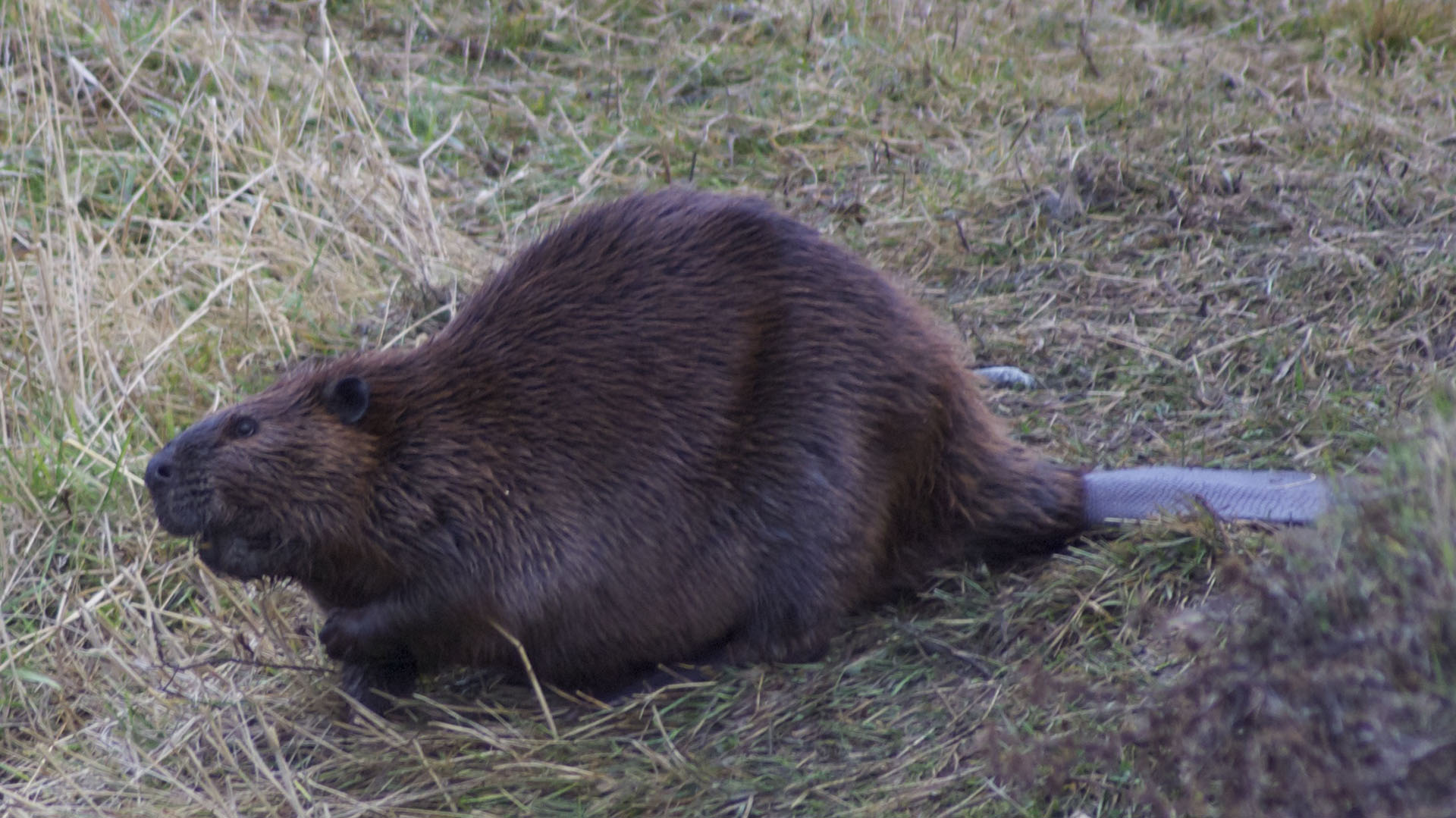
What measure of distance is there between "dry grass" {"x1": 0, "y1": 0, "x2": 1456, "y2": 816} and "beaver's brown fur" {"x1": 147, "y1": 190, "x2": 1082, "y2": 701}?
140 mm

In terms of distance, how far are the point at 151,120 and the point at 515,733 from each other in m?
2.86

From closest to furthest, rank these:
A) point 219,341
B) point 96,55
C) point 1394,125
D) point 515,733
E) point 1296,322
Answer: point 515,733
point 1296,322
point 219,341
point 1394,125
point 96,55

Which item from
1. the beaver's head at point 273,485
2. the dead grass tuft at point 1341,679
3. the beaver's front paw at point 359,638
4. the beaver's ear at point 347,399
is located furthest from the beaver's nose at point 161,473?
the dead grass tuft at point 1341,679

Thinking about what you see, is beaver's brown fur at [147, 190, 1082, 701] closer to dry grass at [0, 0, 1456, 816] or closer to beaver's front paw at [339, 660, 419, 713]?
beaver's front paw at [339, 660, 419, 713]

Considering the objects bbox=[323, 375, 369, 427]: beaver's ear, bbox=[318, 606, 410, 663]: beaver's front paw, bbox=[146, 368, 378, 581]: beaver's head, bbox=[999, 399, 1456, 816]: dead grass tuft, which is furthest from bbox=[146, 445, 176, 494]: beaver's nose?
bbox=[999, 399, 1456, 816]: dead grass tuft

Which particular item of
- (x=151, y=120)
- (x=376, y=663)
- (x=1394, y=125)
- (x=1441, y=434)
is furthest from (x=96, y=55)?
(x=1441, y=434)

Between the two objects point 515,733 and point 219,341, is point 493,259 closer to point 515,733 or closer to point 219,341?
point 219,341

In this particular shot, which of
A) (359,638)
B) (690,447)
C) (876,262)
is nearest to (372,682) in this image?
(359,638)

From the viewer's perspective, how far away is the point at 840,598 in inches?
118

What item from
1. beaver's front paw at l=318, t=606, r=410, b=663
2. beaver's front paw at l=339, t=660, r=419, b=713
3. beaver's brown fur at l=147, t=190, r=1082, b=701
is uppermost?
beaver's brown fur at l=147, t=190, r=1082, b=701

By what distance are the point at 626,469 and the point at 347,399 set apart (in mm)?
566

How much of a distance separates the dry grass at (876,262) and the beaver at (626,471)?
133 millimetres

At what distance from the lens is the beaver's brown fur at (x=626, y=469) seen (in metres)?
2.86

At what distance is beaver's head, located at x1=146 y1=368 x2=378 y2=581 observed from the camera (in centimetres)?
277
